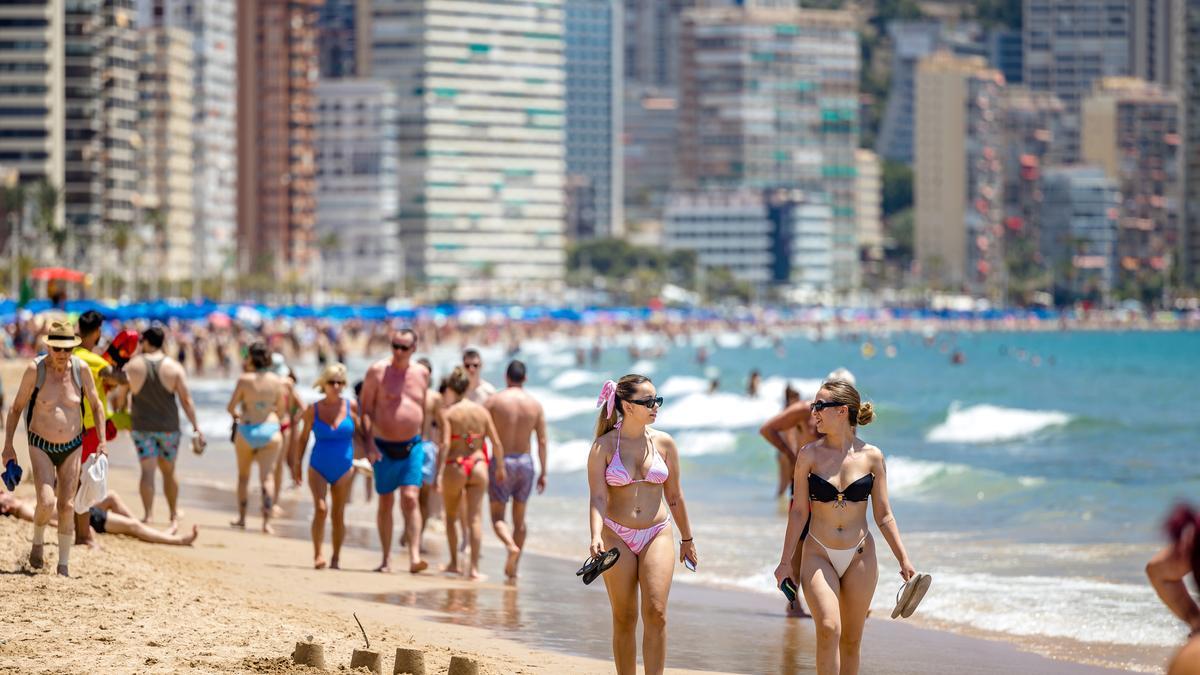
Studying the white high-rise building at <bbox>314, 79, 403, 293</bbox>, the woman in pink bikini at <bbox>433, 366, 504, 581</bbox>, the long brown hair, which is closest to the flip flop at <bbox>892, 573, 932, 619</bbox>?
the long brown hair

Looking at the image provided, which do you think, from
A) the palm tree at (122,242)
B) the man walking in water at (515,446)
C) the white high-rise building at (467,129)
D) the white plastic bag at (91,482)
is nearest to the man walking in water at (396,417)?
the man walking in water at (515,446)

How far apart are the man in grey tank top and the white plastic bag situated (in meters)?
3.01

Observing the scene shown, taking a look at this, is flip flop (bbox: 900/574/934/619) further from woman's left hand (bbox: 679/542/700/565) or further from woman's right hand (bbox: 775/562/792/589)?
woman's left hand (bbox: 679/542/700/565)

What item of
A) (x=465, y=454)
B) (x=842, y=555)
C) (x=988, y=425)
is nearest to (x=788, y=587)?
(x=842, y=555)

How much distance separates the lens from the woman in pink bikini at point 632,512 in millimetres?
8445

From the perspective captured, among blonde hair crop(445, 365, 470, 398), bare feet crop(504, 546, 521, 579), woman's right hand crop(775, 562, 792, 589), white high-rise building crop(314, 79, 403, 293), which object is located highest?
white high-rise building crop(314, 79, 403, 293)

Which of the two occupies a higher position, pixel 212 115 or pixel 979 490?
pixel 212 115

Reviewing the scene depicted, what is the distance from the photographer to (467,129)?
195375 millimetres

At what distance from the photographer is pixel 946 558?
16938 millimetres

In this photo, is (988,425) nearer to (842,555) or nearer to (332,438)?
(332,438)

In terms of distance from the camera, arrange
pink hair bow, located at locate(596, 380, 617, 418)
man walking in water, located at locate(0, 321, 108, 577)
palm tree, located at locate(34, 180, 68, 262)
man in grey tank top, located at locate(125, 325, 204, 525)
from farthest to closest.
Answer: palm tree, located at locate(34, 180, 68, 262), man in grey tank top, located at locate(125, 325, 204, 525), man walking in water, located at locate(0, 321, 108, 577), pink hair bow, located at locate(596, 380, 617, 418)

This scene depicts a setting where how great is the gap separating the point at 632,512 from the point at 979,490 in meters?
17.1

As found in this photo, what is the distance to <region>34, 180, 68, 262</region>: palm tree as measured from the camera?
112m

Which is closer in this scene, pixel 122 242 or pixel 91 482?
pixel 91 482
